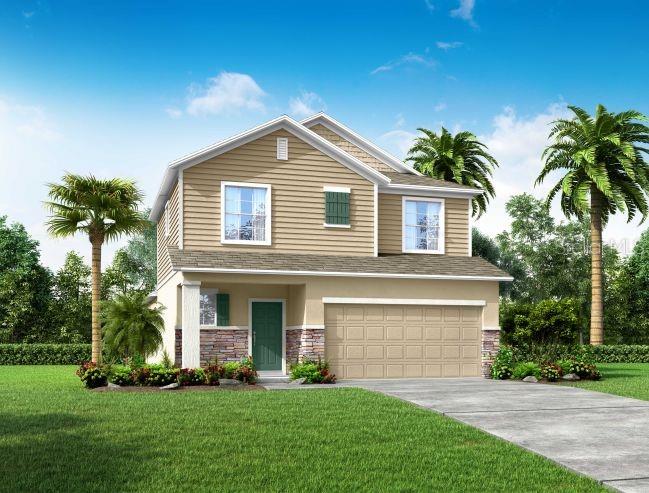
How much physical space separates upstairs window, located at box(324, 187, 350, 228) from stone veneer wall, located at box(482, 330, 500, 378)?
5453mm

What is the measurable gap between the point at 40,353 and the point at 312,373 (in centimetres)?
1830

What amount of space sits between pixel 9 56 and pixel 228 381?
12.4m

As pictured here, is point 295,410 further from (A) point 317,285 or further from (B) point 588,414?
(A) point 317,285

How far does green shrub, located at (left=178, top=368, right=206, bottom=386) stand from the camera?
707 inches

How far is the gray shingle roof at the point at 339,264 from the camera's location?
1998 cm

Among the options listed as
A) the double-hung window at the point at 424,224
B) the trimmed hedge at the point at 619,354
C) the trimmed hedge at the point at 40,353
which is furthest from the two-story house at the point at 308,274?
the trimmed hedge at the point at 619,354

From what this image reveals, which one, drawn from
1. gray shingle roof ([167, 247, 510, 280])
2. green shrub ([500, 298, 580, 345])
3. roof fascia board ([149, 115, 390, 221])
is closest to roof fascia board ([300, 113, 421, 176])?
roof fascia board ([149, 115, 390, 221])

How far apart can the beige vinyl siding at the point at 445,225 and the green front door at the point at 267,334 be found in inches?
161

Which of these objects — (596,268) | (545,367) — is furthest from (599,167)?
(545,367)

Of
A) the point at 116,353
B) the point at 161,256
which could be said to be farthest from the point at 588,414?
the point at 161,256

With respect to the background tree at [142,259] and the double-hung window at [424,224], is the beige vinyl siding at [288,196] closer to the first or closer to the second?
the double-hung window at [424,224]

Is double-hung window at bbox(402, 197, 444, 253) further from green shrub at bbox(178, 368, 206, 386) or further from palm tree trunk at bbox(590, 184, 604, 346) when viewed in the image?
palm tree trunk at bbox(590, 184, 604, 346)

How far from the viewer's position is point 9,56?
22375mm

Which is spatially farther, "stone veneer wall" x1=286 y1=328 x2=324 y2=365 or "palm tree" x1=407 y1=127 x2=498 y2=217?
"palm tree" x1=407 y1=127 x2=498 y2=217
